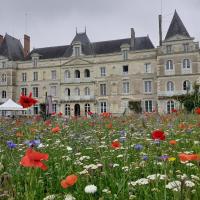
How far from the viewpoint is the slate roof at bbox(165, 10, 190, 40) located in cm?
4119

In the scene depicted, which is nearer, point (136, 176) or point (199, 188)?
point (199, 188)

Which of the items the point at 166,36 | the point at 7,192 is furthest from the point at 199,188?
the point at 166,36

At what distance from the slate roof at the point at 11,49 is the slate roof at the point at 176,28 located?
79.1 feet

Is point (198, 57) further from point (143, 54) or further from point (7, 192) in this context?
point (7, 192)

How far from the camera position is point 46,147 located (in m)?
4.46

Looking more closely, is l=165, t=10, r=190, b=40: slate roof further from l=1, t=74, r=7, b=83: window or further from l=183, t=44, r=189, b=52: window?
l=1, t=74, r=7, b=83: window

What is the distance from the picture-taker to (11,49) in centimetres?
5138

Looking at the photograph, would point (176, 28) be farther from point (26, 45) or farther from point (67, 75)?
point (26, 45)

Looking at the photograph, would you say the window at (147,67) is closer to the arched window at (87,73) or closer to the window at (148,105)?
the window at (148,105)

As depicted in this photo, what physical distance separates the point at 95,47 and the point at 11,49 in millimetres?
13922

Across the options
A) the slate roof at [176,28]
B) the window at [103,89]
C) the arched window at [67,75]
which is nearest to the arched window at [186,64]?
the slate roof at [176,28]

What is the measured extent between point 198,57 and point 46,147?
3763cm

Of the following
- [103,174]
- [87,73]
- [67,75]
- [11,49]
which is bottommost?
[103,174]

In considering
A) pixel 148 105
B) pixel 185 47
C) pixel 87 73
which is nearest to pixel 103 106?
pixel 87 73
